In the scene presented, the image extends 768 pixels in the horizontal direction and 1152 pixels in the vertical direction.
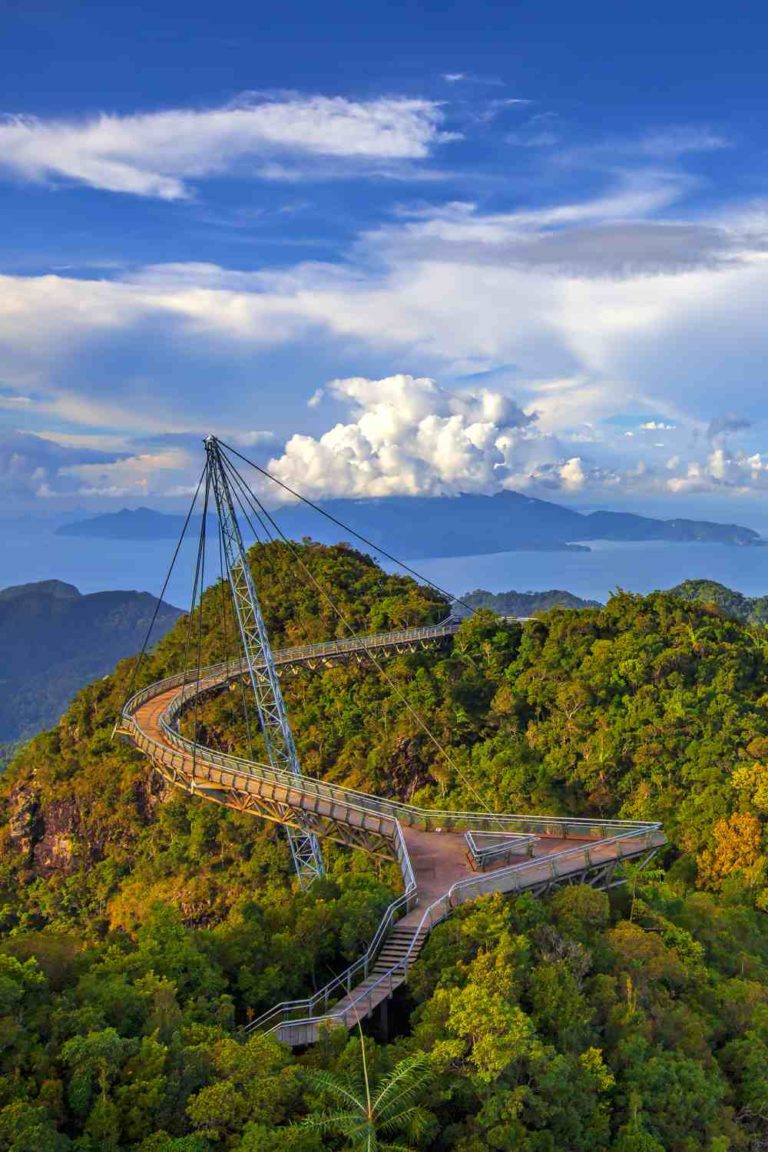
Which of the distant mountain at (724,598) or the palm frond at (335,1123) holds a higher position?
the distant mountain at (724,598)

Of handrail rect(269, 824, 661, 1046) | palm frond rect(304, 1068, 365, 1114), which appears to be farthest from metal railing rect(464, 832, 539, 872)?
palm frond rect(304, 1068, 365, 1114)

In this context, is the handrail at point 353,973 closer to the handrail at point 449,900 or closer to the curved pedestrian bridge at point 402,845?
the curved pedestrian bridge at point 402,845


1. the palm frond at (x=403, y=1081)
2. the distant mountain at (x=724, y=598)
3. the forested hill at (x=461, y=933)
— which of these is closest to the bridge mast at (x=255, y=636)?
the forested hill at (x=461, y=933)

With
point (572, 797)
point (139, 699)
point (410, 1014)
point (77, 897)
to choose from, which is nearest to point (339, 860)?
point (572, 797)

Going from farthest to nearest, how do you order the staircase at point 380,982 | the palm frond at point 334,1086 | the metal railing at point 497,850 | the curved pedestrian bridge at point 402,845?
the metal railing at point 497,850, the curved pedestrian bridge at point 402,845, the staircase at point 380,982, the palm frond at point 334,1086

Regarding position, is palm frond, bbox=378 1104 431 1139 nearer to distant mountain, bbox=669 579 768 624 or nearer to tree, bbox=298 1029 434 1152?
tree, bbox=298 1029 434 1152

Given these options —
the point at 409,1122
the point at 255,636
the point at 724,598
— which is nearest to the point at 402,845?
the point at 409,1122
